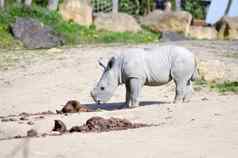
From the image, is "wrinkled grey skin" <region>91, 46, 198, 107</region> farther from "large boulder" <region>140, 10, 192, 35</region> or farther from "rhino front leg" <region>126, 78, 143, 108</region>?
"large boulder" <region>140, 10, 192, 35</region>

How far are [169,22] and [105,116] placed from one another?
19.5m

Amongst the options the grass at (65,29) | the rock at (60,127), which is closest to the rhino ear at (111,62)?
the rock at (60,127)

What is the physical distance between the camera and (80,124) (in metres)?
10.8

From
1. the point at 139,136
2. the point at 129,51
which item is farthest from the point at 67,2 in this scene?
the point at 139,136

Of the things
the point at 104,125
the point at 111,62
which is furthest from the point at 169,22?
the point at 104,125

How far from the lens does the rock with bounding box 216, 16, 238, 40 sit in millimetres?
30641

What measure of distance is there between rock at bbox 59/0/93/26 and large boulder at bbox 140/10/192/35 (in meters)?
2.72

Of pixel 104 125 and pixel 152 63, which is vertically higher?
pixel 152 63

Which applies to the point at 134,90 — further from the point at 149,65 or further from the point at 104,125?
the point at 104,125

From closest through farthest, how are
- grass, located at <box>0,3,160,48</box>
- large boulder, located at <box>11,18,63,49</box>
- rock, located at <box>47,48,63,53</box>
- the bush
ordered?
rock, located at <box>47,48,63,53</box>
large boulder, located at <box>11,18,63,49</box>
grass, located at <box>0,3,160,48</box>
the bush

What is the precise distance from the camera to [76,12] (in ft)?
94.8

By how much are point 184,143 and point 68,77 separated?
9.00 m

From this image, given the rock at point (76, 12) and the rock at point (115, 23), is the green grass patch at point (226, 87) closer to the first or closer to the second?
the rock at point (115, 23)

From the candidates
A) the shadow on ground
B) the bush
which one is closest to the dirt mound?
the shadow on ground
